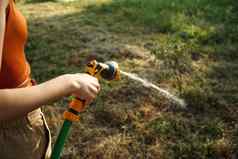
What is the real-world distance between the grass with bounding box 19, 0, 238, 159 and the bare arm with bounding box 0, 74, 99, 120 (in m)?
1.94

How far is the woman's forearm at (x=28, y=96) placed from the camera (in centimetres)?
160

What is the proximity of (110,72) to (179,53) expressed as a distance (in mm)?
3083

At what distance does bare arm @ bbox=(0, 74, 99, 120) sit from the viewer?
1605 mm

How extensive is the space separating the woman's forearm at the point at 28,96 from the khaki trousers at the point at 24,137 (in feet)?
0.77

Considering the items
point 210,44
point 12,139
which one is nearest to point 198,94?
point 210,44

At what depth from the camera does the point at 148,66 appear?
482cm

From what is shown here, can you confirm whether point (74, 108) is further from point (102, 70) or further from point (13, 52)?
point (13, 52)

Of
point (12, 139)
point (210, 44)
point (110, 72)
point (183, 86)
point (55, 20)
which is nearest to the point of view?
point (12, 139)

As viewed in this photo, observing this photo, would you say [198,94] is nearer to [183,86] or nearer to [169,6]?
[183,86]

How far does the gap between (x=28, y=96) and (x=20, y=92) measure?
1.3 inches

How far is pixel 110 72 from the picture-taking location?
79.1 inches

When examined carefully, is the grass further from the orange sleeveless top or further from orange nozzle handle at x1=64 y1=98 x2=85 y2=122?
the orange sleeveless top

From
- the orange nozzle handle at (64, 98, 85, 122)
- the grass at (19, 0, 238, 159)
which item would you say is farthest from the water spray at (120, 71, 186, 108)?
Result: the orange nozzle handle at (64, 98, 85, 122)

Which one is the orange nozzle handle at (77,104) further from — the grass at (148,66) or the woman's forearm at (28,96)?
the grass at (148,66)
